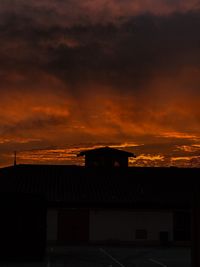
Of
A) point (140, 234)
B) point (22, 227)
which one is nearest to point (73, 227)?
point (140, 234)

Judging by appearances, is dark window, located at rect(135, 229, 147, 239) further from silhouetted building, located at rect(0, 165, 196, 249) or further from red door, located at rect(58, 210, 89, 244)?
red door, located at rect(58, 210, 89, 244)

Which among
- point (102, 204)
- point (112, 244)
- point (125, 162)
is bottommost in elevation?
point (112, 244)

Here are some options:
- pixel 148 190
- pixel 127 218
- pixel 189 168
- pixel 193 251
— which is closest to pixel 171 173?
pixel 189 168

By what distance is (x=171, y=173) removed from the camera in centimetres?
5538

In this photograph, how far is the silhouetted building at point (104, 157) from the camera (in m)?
53.8

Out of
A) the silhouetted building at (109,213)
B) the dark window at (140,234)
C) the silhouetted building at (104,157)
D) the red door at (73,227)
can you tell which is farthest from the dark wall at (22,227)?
the silhouetted building at (104,157)

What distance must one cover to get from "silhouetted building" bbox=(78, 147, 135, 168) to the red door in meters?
9.84

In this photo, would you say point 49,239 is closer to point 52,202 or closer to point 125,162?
point 52,202

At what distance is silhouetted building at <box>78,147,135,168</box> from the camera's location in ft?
177

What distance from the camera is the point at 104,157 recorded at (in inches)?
2130

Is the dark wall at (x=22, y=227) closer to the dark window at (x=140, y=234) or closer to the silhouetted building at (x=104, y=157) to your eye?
the dark window at (x=140, y=234)

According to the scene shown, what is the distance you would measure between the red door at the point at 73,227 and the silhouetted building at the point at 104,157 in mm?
9838

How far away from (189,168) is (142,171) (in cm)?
603

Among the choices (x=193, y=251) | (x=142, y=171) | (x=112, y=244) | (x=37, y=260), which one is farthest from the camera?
(x=142, y=171)
